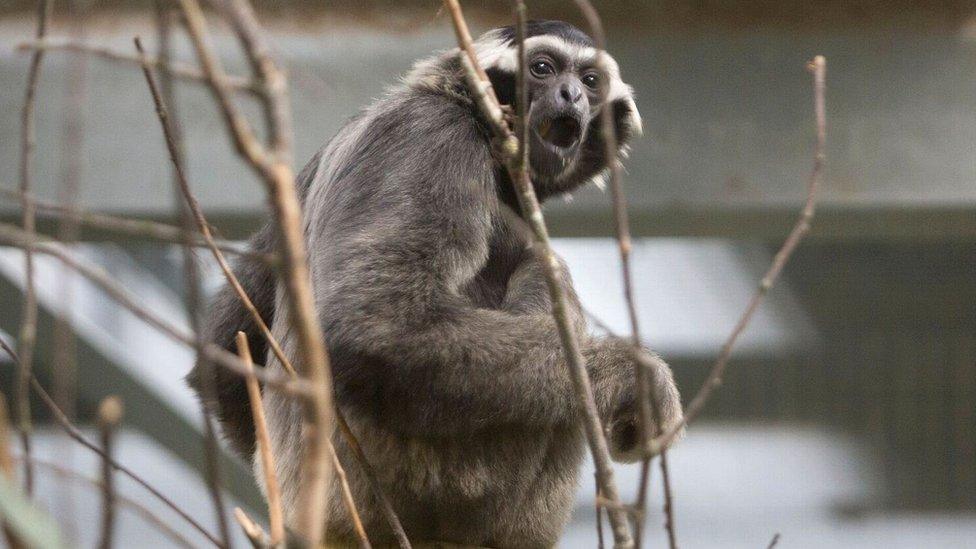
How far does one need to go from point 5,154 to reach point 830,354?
21.8 feet

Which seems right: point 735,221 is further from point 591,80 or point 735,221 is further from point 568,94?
point 568,94

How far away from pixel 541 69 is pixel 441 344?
3.71 ft

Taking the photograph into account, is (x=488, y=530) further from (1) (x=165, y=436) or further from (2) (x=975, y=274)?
(2) (x=975, y=274)

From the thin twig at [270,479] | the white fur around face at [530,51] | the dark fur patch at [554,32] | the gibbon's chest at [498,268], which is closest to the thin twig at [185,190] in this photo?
the thin twig at [270,479]

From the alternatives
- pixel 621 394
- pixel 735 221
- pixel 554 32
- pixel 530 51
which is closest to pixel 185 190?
pixel 621 394

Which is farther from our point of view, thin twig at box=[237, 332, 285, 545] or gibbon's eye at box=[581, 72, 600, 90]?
gibbon's eye at box=[581, 72, 600, 90]

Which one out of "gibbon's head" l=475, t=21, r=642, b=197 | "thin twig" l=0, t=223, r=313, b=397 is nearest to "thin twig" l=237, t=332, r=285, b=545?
"thin twig" l=0, t=223, r=313, b=397

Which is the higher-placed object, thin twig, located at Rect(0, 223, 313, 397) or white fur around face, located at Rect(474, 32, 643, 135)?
white fur around face, located at Rect(474, 32, 643, 135)

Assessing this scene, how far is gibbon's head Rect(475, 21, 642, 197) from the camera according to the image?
362 centimetres

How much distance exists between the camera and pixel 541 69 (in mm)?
3783

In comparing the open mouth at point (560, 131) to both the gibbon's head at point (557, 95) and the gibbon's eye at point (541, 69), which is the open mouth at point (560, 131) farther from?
the gibbon's eye at point (541, 69)

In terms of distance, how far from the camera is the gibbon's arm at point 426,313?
3057 millimetres

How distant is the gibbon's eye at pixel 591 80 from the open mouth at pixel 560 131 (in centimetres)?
29

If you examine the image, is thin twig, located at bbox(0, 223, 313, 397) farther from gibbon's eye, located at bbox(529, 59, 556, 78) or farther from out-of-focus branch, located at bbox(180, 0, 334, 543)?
gibbon's eye, located at bbox(529, 59, 556, 78)
